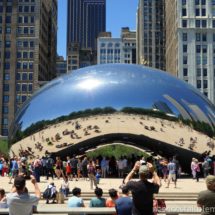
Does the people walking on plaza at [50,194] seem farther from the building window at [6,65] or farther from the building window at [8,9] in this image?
the building window at [8,9]

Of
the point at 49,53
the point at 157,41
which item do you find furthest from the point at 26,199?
the point at 157,41

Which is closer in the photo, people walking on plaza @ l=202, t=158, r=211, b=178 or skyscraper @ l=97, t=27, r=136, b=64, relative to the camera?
people walking on plaza @ l=202, t=158, r=211, b=178

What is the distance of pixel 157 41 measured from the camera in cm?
13900

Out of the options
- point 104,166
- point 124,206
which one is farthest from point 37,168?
point 124,206

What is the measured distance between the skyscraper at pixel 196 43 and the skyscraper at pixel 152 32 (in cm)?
4932

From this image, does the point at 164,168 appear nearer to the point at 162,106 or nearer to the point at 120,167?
the point at 120,167

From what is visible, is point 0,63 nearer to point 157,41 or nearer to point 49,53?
point 49,53

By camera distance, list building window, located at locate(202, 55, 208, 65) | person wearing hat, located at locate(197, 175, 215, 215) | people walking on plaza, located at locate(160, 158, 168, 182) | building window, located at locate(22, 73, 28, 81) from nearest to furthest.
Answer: person wearing hat, located at locate(197, 175, 215, 215) < people walking on plaza, located at locate(160, 158, 168, 182) < building window, located at locate(202, 55, 208, 65) < building window, located at locate(22, 73, 28, 81)

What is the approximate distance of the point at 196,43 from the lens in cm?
8731

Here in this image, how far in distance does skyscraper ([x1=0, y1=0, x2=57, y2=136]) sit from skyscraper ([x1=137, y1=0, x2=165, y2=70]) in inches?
1825

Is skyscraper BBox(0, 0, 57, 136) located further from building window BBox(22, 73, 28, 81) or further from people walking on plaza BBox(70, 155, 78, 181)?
people walking on plaza BBox(70, 155, 78, 181)

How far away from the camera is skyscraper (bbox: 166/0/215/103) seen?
85.4 metres

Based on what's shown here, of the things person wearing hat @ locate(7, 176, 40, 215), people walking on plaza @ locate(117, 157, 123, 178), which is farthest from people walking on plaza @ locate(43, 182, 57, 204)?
person wearing hat @ locate(7, 176, 40, 215)

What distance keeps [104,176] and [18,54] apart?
8183 centimetres
